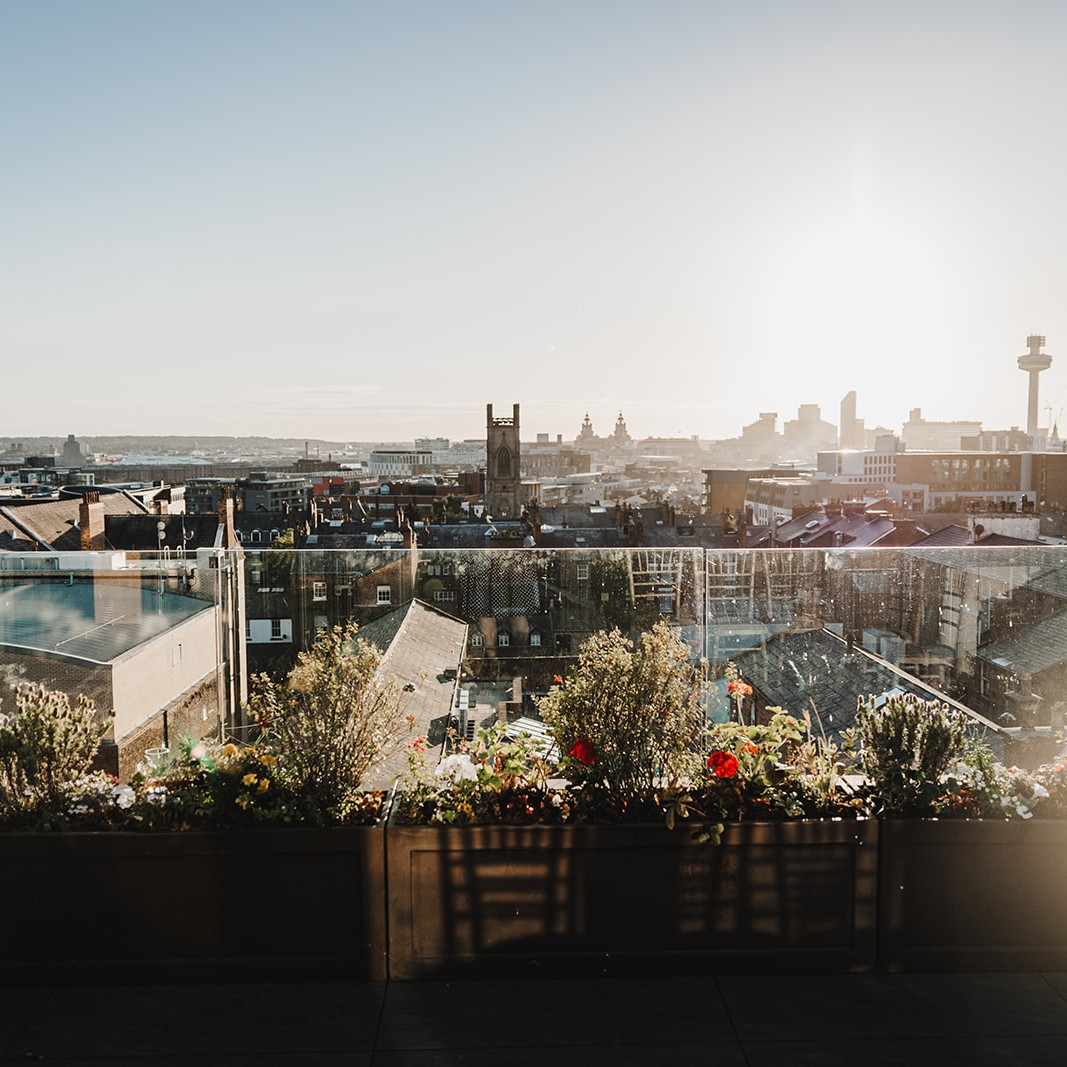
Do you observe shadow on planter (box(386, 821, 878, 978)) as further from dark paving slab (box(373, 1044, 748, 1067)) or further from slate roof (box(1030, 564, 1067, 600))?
slate roof (box(1030, 564, 1067, 600))

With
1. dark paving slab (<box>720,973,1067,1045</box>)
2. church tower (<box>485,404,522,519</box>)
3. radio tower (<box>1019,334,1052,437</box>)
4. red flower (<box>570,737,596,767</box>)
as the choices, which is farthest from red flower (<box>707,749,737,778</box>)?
radio tower (<box>1019,334,1052,437</box>)

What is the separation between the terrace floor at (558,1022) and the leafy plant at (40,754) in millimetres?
545

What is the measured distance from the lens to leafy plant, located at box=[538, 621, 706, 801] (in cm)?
286

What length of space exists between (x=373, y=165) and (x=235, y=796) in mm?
7958

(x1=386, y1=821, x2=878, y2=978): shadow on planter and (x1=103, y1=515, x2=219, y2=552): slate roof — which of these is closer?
(x1=386, y1=821, x2=878, y2=978): shadow on planter

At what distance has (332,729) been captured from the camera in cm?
286

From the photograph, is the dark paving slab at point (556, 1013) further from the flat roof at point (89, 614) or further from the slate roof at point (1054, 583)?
the slate roof at point (1054, 583)

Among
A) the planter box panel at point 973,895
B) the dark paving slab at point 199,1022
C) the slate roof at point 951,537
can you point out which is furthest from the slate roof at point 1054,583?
the slate roof at point 951,537

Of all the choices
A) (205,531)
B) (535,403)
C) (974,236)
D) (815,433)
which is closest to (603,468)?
(815,433)

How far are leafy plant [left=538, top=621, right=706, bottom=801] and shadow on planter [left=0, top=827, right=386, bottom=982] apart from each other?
692 mm

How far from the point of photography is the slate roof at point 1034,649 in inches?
158

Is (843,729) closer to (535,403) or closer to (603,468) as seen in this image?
(535,403)

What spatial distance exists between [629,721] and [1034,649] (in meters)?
2.29

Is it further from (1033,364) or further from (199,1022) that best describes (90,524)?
(1033,364)
